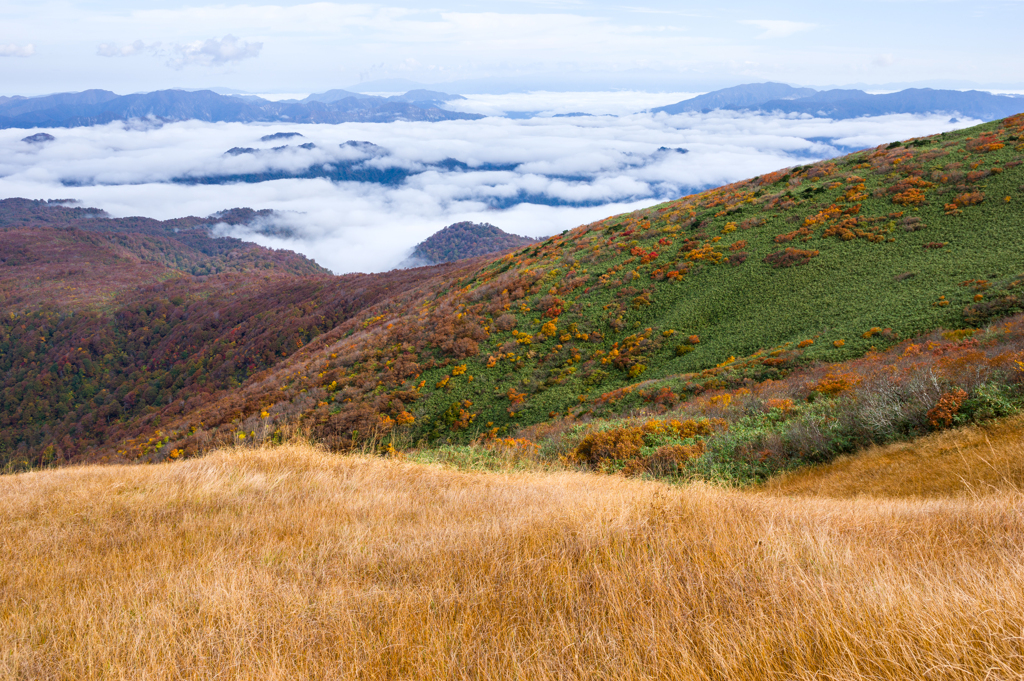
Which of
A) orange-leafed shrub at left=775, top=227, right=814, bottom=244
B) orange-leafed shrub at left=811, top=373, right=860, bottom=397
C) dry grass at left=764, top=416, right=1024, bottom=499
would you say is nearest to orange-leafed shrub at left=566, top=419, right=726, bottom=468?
orange-leafed shrub at left=811, top=373, right=860, bottom=397

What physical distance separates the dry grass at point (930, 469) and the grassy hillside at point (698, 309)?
6.13 meters

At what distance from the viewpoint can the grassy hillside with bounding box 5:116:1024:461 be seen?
1372 centimetres

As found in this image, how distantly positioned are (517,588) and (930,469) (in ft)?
17.9

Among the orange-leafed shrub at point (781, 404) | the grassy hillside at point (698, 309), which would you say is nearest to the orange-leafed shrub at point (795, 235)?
the grassy hillside at point (698, 309)

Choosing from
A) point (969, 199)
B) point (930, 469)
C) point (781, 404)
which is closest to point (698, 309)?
point (781, 404)

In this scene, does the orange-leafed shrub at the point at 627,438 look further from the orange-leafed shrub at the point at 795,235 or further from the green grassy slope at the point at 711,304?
the orange-leafed shrub at the point at 795,235

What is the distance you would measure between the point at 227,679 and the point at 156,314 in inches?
4164

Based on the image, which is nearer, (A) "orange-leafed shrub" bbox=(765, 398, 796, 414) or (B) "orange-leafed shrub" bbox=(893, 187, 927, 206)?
(A) "orange-leafed shrub" bbox=(765, 398, 796, 414)

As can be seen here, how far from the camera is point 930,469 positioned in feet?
17.8

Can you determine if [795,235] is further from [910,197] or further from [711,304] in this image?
[711,304]

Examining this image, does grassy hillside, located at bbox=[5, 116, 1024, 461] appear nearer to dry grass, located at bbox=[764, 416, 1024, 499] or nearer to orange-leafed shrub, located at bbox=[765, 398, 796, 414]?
orange-leafed shrub, located at bbox=[765, 398, 796, 414]

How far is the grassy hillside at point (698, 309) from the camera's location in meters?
13.7

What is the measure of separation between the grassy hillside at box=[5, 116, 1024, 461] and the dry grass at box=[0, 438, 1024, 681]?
7501 millimetres

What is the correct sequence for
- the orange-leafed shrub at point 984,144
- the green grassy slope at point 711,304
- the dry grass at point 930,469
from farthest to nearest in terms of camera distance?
the orange-leafed shrub at point 984,144
the green grassy slope at point 711,304
the dry grass at point 930,469
